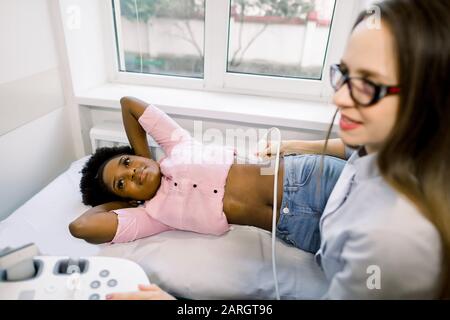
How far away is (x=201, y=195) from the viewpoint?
1150 millimetres

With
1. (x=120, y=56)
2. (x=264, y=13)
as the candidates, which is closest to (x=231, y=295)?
(x=264, y=13)

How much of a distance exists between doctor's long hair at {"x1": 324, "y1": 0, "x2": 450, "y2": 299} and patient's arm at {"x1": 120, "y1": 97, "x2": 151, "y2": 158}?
975 mm

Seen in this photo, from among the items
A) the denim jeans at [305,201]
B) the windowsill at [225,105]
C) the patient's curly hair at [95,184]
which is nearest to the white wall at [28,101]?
the windowsill at [225,105]

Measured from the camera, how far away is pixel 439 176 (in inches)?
24.2

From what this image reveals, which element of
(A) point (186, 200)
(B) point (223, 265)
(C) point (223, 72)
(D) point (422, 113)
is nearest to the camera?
(D) point (422, 113)

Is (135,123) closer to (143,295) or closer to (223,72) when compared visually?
(223,72)

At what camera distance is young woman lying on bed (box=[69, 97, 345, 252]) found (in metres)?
1.07

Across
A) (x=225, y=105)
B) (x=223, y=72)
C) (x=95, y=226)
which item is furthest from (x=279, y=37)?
(x=95, y=226)

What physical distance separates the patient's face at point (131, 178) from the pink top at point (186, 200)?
0.13 ft

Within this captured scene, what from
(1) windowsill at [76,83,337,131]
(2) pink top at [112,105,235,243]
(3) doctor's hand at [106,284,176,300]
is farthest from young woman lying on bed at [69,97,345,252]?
(3) doctor's hand at [106,284,176,300]

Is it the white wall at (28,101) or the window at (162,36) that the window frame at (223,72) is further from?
the white wall at (28,101)

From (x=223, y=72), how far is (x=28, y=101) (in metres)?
0.92
